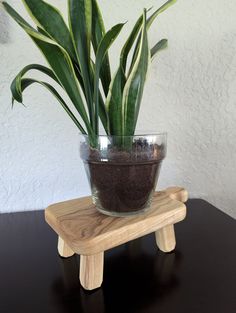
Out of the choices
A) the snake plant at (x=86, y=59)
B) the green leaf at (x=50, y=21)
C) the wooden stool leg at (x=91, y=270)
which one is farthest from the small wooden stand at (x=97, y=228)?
the green leaf at (x=50, y=21)

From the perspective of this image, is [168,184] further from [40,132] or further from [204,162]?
[40,132]

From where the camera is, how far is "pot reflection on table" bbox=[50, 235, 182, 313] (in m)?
0.32

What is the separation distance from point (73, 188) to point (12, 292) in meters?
0.31

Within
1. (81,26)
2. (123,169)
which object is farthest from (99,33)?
(123,169)

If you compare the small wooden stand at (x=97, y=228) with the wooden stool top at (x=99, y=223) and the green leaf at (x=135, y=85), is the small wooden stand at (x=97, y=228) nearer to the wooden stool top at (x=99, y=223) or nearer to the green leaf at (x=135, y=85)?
the wooden stool top at (x=99, y=223)

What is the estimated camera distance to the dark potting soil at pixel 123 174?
0.35 metres

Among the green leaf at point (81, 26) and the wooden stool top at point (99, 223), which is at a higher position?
the green leaf at point (81, 26)

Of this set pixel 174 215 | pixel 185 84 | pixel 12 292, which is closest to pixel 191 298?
pixel 174 215

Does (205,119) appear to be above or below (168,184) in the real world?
above

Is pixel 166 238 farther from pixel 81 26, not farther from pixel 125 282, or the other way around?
pixel 81 26

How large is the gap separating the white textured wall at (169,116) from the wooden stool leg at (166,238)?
9.8 inches

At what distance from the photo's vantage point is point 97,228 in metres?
0.35

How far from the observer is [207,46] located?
0.64 meters

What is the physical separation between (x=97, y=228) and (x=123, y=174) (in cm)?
8
